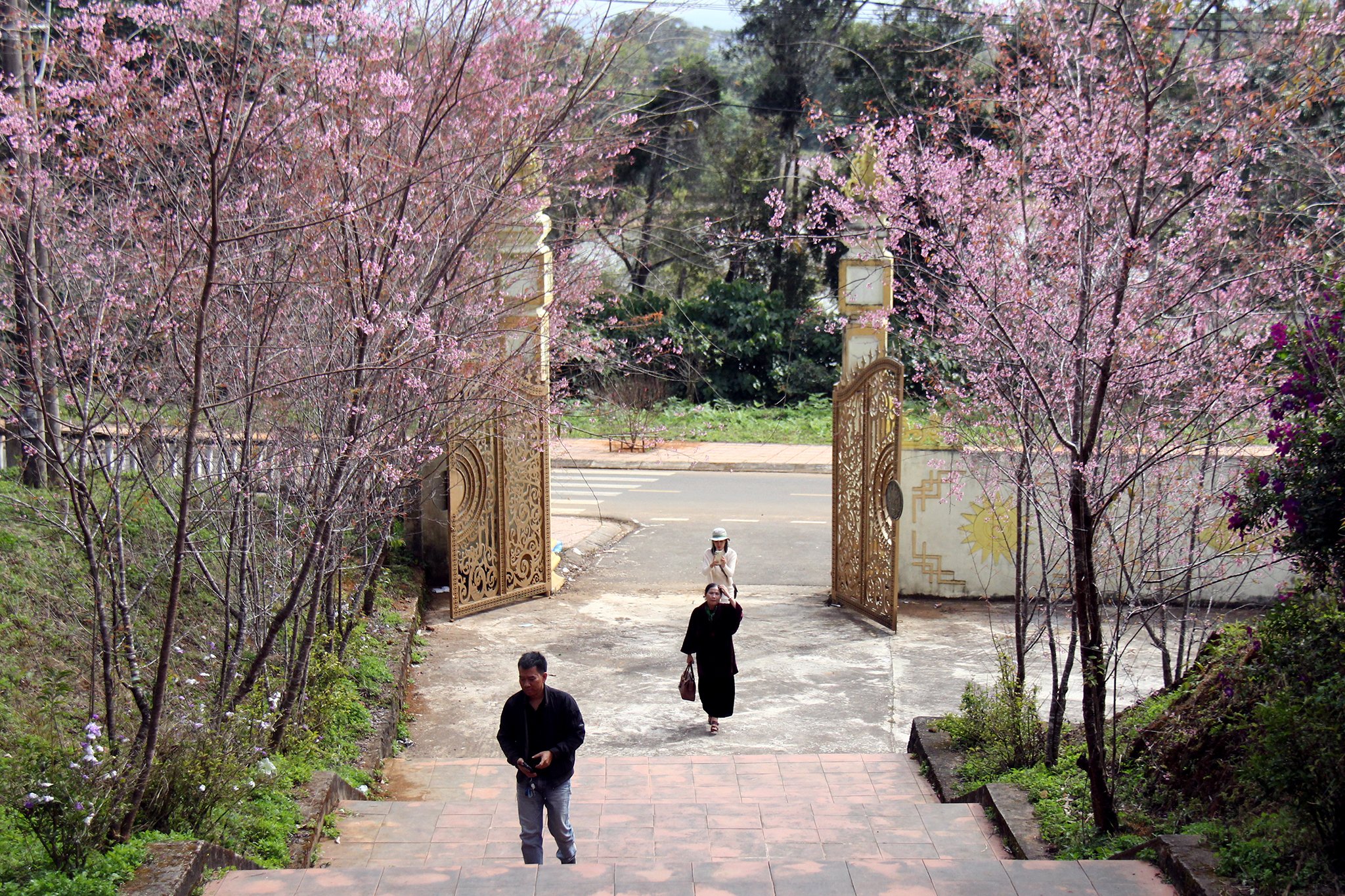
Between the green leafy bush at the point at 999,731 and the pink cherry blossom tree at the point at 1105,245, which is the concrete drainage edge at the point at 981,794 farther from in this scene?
the pink cherry blossom tree at the point at 1105,245

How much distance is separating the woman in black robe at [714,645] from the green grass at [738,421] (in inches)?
553

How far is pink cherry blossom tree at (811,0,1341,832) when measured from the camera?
544 centimetres

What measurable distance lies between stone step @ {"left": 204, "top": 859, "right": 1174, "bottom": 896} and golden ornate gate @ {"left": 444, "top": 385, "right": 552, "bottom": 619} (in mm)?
6141

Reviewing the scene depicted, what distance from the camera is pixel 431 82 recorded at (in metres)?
6.58

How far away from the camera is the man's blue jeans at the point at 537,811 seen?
5.43m

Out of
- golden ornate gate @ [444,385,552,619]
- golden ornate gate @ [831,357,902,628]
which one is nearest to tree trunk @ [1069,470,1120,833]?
golden ornate gate @ [831,357,902,628]

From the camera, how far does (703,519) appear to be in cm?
1694

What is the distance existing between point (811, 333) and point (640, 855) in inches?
950

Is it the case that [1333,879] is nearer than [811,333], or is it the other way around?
[1333,879]

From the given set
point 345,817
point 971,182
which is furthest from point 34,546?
point 971,182

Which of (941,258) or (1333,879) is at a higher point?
(941,258)

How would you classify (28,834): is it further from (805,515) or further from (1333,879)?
(805,515)

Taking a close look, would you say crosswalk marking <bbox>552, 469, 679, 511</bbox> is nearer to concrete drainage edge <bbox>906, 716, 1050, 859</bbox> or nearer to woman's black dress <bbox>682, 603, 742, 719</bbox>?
woman's black dress <bbox>682, 603, 742, 719</bbox>

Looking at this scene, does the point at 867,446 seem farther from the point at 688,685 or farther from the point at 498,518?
the point at 688,685
